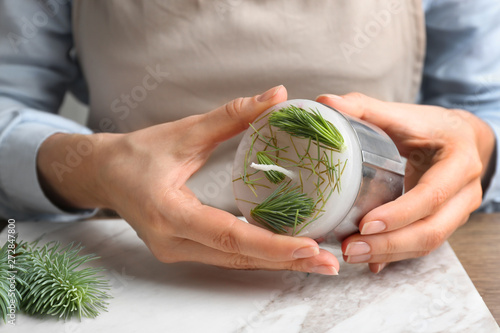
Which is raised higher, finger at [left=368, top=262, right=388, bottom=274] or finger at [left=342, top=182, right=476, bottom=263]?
finger at [left=342, top=182, right=476, bottom=263]

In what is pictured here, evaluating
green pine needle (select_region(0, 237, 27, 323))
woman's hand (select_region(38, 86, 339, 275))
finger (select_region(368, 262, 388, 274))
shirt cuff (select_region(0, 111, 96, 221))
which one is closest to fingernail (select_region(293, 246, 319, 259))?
woman's hand (select_region(38, 86, 339, 275))

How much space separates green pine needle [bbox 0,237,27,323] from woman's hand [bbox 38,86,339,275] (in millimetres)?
118

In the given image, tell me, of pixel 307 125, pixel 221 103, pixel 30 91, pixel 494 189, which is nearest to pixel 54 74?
pixel 30 91

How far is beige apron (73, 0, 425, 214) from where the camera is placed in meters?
0.66

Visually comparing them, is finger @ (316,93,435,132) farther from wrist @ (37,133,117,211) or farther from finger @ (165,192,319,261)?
wrist @ (37,133,117,211)

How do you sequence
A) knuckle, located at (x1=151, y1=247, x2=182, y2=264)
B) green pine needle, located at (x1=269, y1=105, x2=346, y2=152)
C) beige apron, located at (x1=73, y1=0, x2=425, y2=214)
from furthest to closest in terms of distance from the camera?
beige apron, located at (x1=73, y1=0, x2=425, y2=214) < knuckle, located at (x1=151, y1=247, x2=182, y2=264) < green pine needle, located at (x1=269, y1=105, x2=346, y2=152)

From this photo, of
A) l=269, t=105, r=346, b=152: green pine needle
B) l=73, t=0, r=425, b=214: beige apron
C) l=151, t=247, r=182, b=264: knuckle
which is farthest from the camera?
l=73, t=0, r=425, b=214: beige apron

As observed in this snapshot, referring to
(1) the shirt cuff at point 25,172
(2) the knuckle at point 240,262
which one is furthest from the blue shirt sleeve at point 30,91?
(2) the knuckle at point 240,262

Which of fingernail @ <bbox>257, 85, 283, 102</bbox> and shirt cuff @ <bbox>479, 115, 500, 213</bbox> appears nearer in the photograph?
fingernail @ <bbox>257, 85, 283, 102</bbox>

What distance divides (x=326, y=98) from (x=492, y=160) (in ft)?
1.15

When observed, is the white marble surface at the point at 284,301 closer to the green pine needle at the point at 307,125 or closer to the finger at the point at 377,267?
the finger at the point at 377,267

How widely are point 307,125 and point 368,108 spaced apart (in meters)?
0.13

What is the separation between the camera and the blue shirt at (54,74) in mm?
704

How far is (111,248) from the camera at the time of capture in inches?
23.5
